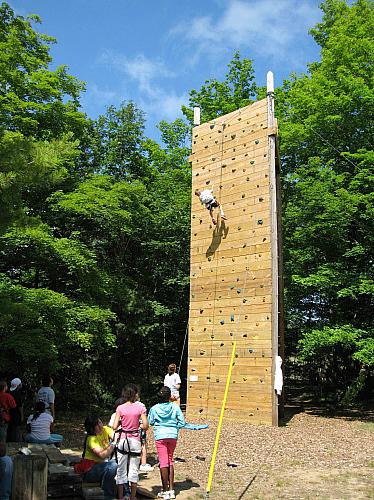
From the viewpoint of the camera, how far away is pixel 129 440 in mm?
5379

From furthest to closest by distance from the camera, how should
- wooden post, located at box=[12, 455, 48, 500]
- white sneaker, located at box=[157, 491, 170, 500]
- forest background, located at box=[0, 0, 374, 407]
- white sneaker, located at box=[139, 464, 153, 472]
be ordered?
forest background, located at box=[0, 0, 374, 407], white sneaker, located at box=[139, 464, 153, 472], white sneaker, located at box=[157, 491, 170, 500], wooden post, located at box=[12, 455, 48, 500]

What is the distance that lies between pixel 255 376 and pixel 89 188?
771 centimetres

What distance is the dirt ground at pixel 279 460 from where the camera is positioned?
617cm

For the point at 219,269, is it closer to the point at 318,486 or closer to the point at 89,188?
the point at 89,188

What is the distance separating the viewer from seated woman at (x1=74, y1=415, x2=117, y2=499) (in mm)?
5457

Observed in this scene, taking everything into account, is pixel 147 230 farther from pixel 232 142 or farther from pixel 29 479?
pixel 29 479

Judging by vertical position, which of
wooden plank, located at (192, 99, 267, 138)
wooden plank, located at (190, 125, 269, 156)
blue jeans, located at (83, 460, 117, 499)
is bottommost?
blue jeans, located at (83, 460, 117, 499)

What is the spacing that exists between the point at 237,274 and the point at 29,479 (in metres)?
8.86

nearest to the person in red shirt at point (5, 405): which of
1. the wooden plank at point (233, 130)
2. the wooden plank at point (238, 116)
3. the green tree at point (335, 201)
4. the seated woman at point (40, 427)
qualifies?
the seated woman at point (40, 427)

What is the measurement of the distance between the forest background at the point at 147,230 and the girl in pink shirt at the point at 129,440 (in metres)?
3.37

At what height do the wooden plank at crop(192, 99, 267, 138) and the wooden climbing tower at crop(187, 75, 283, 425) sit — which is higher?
the wooden plank at crop(192, 99, 267, 138)

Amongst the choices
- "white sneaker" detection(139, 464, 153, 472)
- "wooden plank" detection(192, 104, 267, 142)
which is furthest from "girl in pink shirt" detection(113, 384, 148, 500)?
"wooden plank" detection(192, 104, 267, 142)

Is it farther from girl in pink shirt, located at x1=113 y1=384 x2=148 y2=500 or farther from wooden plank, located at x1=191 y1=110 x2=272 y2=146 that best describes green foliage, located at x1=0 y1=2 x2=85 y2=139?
girl in pink shirt, located at x1=113 y1=384 x2=148 y2=500

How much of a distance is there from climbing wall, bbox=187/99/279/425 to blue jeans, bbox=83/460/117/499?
626cm
